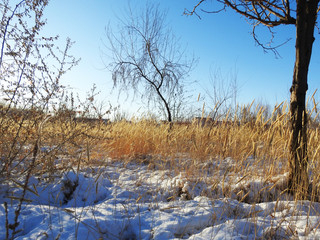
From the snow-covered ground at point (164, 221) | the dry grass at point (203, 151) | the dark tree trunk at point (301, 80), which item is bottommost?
the snow-covered ground at point (164, 221)

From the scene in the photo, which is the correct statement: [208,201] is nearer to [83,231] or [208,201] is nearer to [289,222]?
[289,222]

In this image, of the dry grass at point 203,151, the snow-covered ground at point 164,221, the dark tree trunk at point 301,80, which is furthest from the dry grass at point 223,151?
the snow-covered ground at point 164,221

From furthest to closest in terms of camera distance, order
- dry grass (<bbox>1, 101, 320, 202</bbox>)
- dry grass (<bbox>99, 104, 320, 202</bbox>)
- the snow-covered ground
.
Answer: dry grass (<bbox>99, 104, 320, 202</bbox>), dry grass (<bbox>1, 101, 320, 202</bbox>), the snow-covered ground

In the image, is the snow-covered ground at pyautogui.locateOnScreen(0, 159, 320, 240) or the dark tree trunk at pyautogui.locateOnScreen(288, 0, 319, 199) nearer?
the snow-covered ground at pyautogui.locateOnScreen(0, 159, 320, 240)

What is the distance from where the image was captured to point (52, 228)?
136 cm

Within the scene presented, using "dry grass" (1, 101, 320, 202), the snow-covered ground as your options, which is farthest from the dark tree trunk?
the snow-covered ground

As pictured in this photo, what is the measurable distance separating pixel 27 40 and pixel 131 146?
2.23 m

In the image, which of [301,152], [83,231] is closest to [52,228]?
[83,231]

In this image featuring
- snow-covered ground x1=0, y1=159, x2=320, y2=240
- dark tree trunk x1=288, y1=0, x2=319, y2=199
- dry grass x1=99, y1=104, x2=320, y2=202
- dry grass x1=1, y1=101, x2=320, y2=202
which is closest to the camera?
snow-covered ground x1=0, y1=159, x2=320, y2=240

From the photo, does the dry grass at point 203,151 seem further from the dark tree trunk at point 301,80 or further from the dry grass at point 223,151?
the dark tree trunk at point 301,80

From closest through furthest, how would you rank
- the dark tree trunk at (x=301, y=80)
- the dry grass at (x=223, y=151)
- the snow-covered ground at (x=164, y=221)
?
1. the snow-covered ground at (x=164, y=221)
2. the dark tree trunk at (x=301, y=80)
3. the dry grass at (x=223, y=151)

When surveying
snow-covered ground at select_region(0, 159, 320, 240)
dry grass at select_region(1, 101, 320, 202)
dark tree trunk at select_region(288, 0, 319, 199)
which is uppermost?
dark tree trunk at select_region(288, 0, 319, 199)

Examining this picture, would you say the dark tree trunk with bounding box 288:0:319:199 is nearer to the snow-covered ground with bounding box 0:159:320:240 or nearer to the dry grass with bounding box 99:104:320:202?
the dry grass with bounding box 99:104:320:202

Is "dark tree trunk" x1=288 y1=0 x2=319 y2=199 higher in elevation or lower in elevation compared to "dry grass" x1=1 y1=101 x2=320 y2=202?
higher
